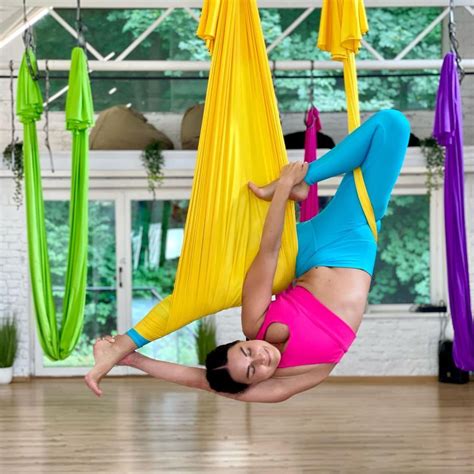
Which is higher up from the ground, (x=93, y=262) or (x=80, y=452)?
(x=93, y=262)

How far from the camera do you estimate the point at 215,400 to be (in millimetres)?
6832

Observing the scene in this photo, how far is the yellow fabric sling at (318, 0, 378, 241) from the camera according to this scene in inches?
125

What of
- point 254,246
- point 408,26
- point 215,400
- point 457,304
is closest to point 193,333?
point 215,400

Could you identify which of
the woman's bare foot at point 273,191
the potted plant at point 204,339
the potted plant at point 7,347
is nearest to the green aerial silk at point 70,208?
the woman's bare foot at point 273,191

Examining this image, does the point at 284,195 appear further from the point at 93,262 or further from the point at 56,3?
the point at 93,262

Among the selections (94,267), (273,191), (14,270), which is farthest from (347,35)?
(14,270)

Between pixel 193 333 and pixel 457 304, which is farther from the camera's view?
pixel 193 333

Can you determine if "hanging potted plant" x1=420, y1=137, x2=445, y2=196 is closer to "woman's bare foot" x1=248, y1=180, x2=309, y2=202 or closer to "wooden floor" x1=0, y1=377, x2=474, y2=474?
"wooden floor" x1=0, y1=377, x2=474, y2=474

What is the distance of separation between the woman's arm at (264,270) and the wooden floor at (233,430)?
231 centimetres

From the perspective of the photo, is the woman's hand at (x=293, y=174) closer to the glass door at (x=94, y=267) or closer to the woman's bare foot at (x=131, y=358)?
the woman's bare foot at (x=131, y=358)

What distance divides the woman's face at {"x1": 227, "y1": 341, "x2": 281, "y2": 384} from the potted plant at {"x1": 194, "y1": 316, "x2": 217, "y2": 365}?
4.78 m

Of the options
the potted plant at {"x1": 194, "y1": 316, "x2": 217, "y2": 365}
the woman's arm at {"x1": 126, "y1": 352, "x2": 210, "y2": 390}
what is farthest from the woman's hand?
the potted plant at {"x1": 194, "y1": 316, "x2": 217, "y2": 365}

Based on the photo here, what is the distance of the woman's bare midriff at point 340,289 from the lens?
273 centimetres

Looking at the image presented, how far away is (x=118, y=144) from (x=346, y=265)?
443 centimetres
